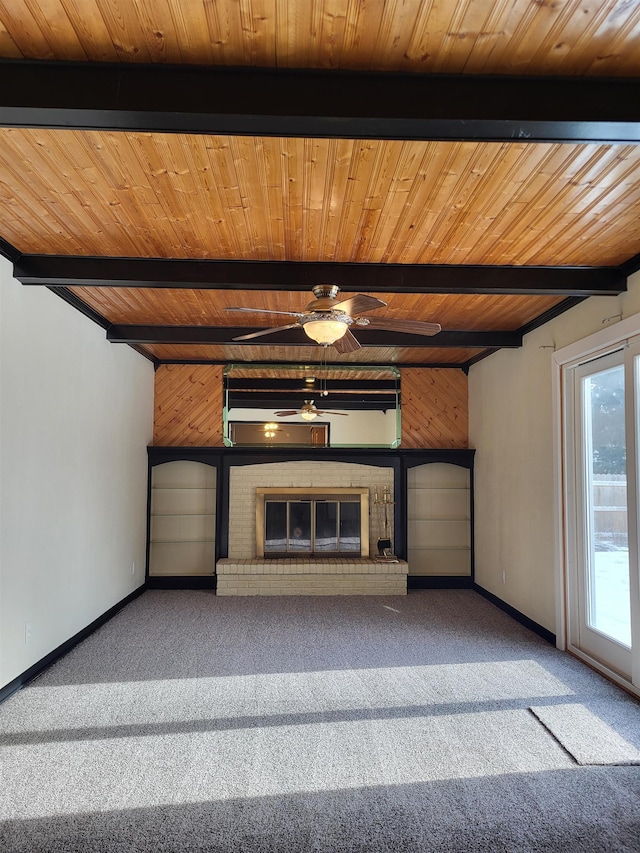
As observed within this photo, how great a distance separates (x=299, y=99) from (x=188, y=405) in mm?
5830

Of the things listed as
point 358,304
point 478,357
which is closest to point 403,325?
point 358,304

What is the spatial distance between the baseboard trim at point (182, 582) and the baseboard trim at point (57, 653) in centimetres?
77

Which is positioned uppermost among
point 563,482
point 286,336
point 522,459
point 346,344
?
point 286,336

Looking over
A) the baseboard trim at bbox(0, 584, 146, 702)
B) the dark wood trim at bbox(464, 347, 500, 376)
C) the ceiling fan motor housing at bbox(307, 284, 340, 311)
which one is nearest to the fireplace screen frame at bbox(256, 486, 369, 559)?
the baseboard trim at bbox(0, 584, 146, 702)

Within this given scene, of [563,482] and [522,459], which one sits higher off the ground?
[522,459]

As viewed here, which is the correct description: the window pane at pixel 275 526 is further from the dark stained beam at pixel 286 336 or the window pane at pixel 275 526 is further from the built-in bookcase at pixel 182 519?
the dark stained beam at pixel 286 336

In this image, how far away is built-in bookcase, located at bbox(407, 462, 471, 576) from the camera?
7.43 m

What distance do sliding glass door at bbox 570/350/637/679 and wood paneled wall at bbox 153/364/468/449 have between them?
9.52 ft

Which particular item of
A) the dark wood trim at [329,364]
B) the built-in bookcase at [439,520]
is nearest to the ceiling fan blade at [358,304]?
the dark wood trim at [329,364]

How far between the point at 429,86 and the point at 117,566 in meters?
A: 5.37

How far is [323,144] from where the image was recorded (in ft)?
7.94

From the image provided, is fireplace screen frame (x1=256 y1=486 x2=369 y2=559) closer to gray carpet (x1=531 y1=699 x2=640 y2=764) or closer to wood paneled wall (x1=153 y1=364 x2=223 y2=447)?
wood paneled wall (x1=153 y1=364 x2=223 y2=447)

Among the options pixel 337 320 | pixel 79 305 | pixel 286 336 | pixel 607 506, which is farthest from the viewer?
pixel 286 336

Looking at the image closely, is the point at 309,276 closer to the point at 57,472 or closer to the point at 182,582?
the point at 57,472
